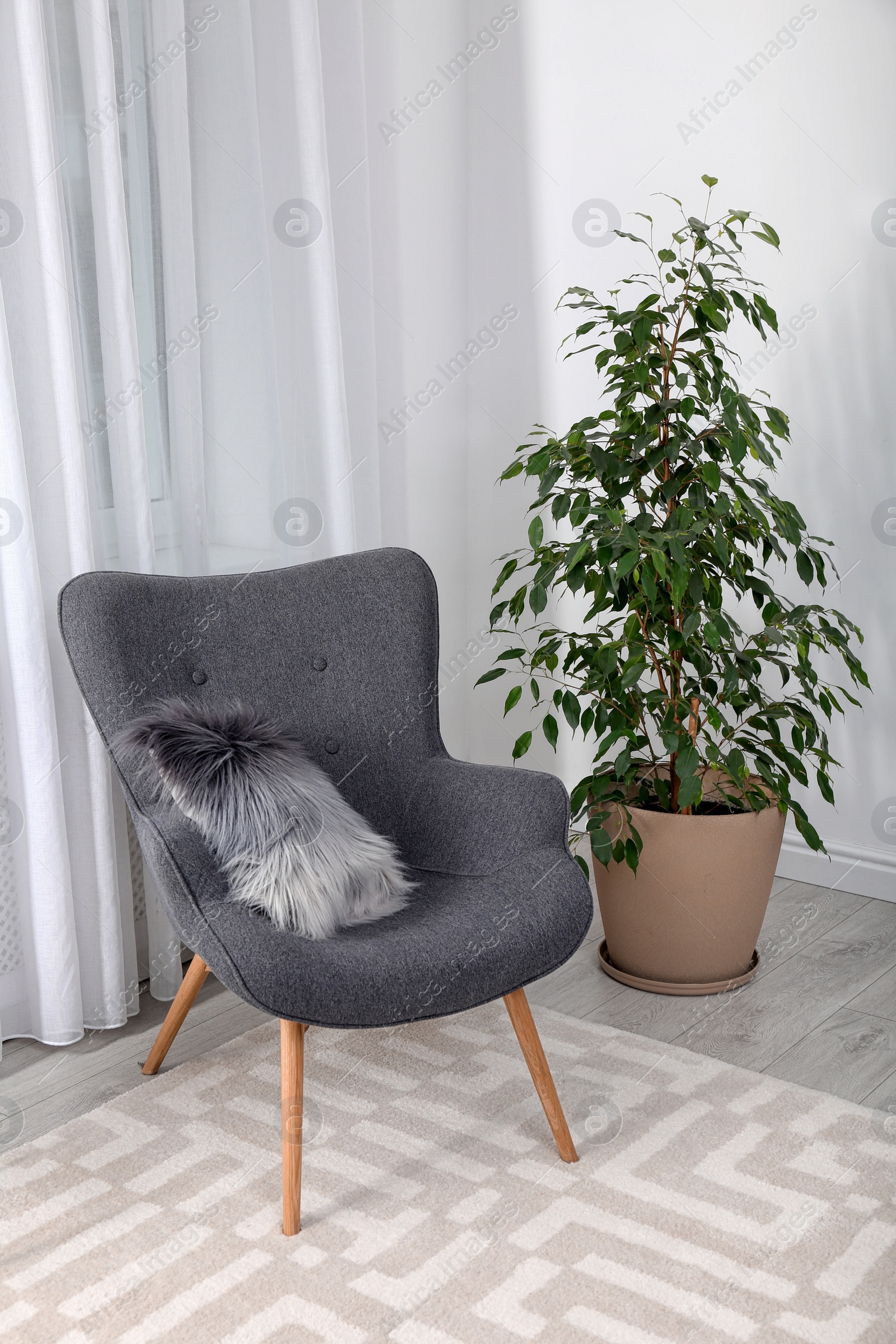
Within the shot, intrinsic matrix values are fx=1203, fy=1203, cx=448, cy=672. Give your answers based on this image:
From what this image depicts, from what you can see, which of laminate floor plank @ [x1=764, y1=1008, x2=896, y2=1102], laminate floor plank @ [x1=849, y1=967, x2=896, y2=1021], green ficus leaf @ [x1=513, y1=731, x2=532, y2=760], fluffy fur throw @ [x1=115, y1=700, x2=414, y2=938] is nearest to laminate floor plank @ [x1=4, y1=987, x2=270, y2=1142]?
fluffy fur throw @ [x1=115, y1=700, x2=414, y2=938]

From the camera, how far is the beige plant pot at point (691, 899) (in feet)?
7.39

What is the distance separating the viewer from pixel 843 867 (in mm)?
2838

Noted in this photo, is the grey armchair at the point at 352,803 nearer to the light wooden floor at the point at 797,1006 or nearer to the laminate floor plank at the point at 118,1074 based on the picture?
the laminate floor plank at the point at 118,1074

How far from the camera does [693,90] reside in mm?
2701

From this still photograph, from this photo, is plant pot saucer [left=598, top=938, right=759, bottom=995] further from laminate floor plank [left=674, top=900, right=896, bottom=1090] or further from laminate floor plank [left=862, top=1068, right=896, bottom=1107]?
laminate floor plank [left=862, top=1068, right=896, bottom=1107]

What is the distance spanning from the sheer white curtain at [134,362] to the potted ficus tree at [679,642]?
23.0 inches

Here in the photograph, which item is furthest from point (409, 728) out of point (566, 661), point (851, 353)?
point (851, 353)

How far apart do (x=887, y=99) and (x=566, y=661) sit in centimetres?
135

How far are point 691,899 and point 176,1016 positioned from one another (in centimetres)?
97

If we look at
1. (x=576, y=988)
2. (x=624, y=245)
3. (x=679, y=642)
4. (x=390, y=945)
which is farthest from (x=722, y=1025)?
(x=624, y=245)

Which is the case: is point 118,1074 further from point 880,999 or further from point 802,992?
point 880,999

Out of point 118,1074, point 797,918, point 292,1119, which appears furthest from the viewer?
point 797,918

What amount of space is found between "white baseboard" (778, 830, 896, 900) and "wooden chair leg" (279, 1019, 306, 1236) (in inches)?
60.7

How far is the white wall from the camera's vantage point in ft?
8.43
